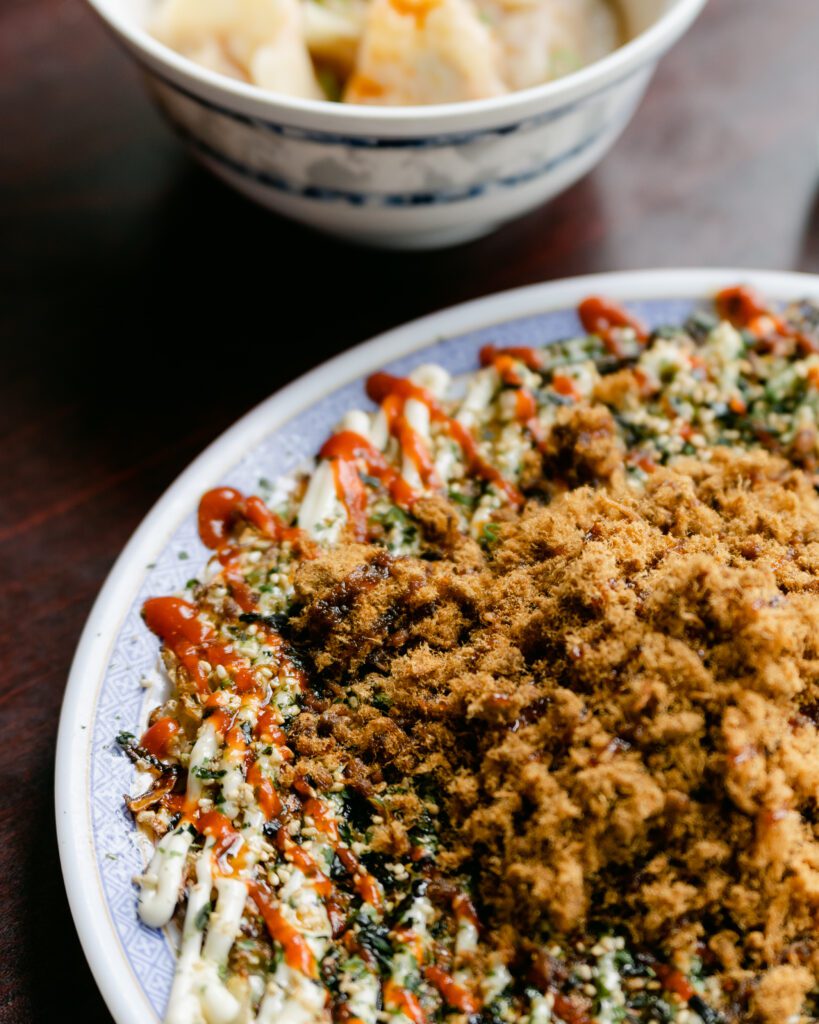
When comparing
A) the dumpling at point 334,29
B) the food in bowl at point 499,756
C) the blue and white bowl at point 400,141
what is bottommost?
the food in bowl at point 499,756

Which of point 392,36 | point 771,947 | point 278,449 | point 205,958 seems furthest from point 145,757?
point 392,36

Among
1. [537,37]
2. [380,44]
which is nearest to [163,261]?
[380,44]

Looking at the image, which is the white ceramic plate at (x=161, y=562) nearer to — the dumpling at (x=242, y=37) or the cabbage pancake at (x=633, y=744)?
the cabbage pancake at (x=633, y=744)

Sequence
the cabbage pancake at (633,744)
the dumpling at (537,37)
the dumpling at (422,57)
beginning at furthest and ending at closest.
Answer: the dumpling at (537,37) → the dumpling at (422,57) → the cabbage pancake at (633,744)

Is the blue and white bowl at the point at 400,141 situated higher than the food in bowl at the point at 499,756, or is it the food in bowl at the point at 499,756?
the blue and white bowl at the point at 400,141

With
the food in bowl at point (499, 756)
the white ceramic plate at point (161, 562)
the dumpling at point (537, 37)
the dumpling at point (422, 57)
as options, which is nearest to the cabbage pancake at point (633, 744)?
the food in bowl at point (499, 756)
